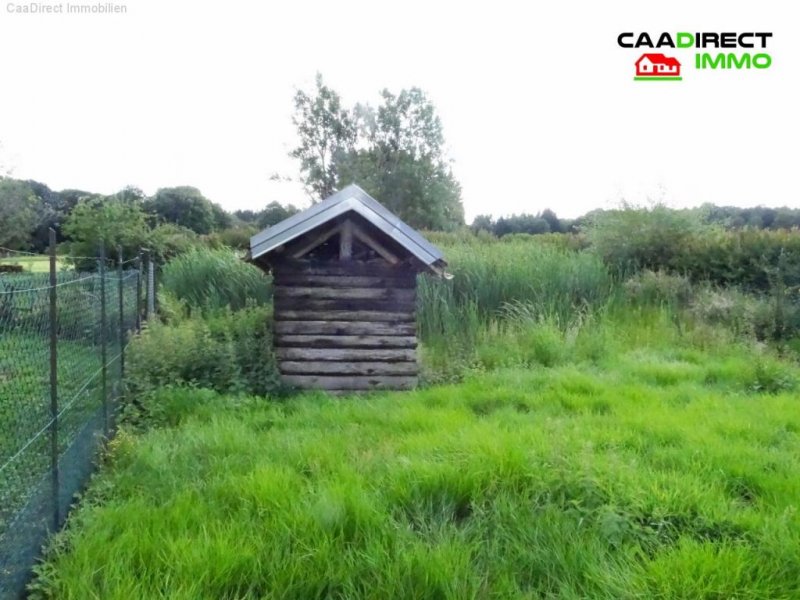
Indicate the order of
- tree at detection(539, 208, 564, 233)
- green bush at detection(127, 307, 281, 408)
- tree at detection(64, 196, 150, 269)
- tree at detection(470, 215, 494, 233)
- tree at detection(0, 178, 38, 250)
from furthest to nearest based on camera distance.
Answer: tree at detection(539, 208, 564, 233), tree at detection(470, 215, 494, 233), tree at detection(0, 178, 38, 250), tree at detection(64, 196, 150, 269), green bush at detection(127, 307, 281, 408)

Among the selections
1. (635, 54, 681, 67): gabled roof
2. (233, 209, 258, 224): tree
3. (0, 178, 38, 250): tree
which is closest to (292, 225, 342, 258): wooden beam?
(635, 54, 681, 67): gabled roof

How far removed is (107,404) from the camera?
4.70 meters

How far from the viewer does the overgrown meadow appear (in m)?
2.74

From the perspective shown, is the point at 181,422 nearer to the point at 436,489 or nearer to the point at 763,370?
the point at 436,489

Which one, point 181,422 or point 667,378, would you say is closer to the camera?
point 181,422

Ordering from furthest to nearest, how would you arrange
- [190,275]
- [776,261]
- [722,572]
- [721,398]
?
[776,261] → [190,275] → [721,398] → [722,572]

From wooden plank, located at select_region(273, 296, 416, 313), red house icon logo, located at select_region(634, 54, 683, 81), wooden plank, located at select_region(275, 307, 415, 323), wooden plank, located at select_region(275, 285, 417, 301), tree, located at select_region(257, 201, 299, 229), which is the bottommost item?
wooden plank, located at select_region(275, 307, 415, 323)

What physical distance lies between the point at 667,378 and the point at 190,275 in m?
8.32

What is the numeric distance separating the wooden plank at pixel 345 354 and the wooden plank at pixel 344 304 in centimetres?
49

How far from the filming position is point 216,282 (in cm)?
1060

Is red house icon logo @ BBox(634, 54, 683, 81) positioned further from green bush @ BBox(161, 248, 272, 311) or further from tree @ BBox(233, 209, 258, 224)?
tree @ BBox(233, 209, 258, 224)

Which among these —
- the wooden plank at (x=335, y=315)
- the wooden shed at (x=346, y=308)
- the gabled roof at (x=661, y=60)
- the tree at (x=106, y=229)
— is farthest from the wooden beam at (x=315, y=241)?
the tree at (x=106, y=229)

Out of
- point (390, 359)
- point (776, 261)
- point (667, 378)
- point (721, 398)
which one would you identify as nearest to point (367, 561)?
point (390, 359)

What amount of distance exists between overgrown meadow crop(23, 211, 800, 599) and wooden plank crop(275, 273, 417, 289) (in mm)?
787
